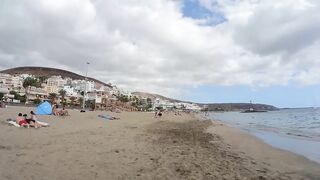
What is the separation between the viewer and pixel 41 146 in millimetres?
10641

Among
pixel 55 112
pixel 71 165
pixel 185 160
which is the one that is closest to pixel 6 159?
pixel 71 165

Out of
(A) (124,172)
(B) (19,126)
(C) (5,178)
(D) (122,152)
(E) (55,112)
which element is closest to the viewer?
(C) (5,178)

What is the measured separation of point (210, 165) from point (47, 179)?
4.53 m

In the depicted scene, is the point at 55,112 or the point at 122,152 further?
the point at 55,112

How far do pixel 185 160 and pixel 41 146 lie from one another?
4.43 meters

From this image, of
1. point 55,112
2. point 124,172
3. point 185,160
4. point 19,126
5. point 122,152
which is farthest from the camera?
point 55,112

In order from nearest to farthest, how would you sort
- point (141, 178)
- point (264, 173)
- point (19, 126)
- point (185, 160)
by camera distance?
point (141, 178), point (264, 173), point (185, 160), point (19, 126)

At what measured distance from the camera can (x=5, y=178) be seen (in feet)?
20.4

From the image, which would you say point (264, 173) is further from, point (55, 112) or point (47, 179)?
point (55, 112)

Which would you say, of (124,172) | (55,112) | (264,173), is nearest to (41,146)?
(124,172)

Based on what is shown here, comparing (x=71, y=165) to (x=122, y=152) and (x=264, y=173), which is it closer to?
(x=122, y=152)

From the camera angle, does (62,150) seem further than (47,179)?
Yes

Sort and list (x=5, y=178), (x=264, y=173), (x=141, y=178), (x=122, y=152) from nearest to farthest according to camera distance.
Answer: (x=5, y=178)
(x=141, y=178)
(x=264, y=173)
(x=122, y=152)

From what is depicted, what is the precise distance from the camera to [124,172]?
25.0ft
